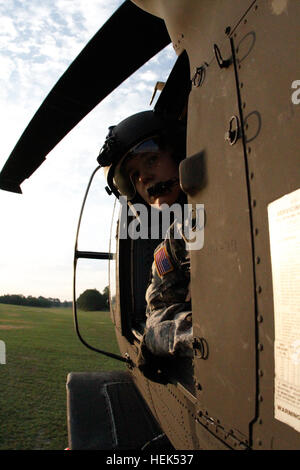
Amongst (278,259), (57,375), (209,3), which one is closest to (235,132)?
(278,259)

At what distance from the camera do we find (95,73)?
2406 millimetres

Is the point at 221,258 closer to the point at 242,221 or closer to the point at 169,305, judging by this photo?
the point at 242,221

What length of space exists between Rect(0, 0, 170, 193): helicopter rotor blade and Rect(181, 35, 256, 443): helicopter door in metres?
1.07

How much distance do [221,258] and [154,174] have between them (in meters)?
1.56

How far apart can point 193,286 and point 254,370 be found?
42 cm

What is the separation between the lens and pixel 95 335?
10273 millimetres

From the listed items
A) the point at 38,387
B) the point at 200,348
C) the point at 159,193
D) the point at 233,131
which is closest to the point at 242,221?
the point at 233,131

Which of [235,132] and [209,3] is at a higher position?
[209,3]

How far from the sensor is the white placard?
791 millimetres

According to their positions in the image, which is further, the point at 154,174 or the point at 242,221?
the point at 154,174

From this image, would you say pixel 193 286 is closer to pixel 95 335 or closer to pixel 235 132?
pixel 235 132

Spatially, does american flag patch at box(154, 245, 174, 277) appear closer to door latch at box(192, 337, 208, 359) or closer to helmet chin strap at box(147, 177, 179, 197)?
helmet chin strap at box(147, 177, 179, 197)

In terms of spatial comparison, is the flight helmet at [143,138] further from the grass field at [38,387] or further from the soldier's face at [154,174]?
the grass field at [38,387]

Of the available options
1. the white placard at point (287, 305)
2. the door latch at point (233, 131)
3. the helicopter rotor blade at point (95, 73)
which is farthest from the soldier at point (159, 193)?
the door latch at point (233, 131)
